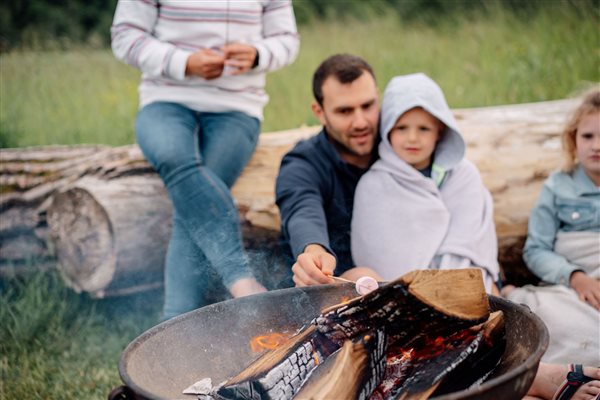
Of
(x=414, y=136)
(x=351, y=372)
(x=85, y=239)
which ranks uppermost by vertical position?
(x=414, y=136)

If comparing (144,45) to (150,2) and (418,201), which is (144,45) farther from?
(418,201)

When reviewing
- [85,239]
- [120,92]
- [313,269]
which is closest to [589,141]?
[313,269]

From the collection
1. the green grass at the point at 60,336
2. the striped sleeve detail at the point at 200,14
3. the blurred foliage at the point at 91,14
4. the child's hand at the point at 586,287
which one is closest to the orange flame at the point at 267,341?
the green grass at the point at 60,336

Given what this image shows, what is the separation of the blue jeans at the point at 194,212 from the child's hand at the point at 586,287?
1358 millimetres

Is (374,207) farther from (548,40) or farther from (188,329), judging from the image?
(548,40)

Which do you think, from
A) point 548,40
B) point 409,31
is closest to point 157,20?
point 548,40

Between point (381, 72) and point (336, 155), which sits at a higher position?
point (381, 72)

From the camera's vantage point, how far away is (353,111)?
9.88 feet

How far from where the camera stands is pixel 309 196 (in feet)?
9.43

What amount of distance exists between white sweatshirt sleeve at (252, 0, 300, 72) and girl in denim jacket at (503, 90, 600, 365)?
1.36 m

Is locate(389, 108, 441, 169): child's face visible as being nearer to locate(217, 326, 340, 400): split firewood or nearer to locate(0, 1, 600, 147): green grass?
locate(217, 326, 340, 400): split firewood

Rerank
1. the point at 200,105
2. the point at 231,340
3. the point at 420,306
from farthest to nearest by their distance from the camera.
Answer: the point at 200,105 < the point at 231,340 < the point at 420,306

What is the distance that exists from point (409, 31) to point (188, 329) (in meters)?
7.30

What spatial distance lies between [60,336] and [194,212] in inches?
39.8
